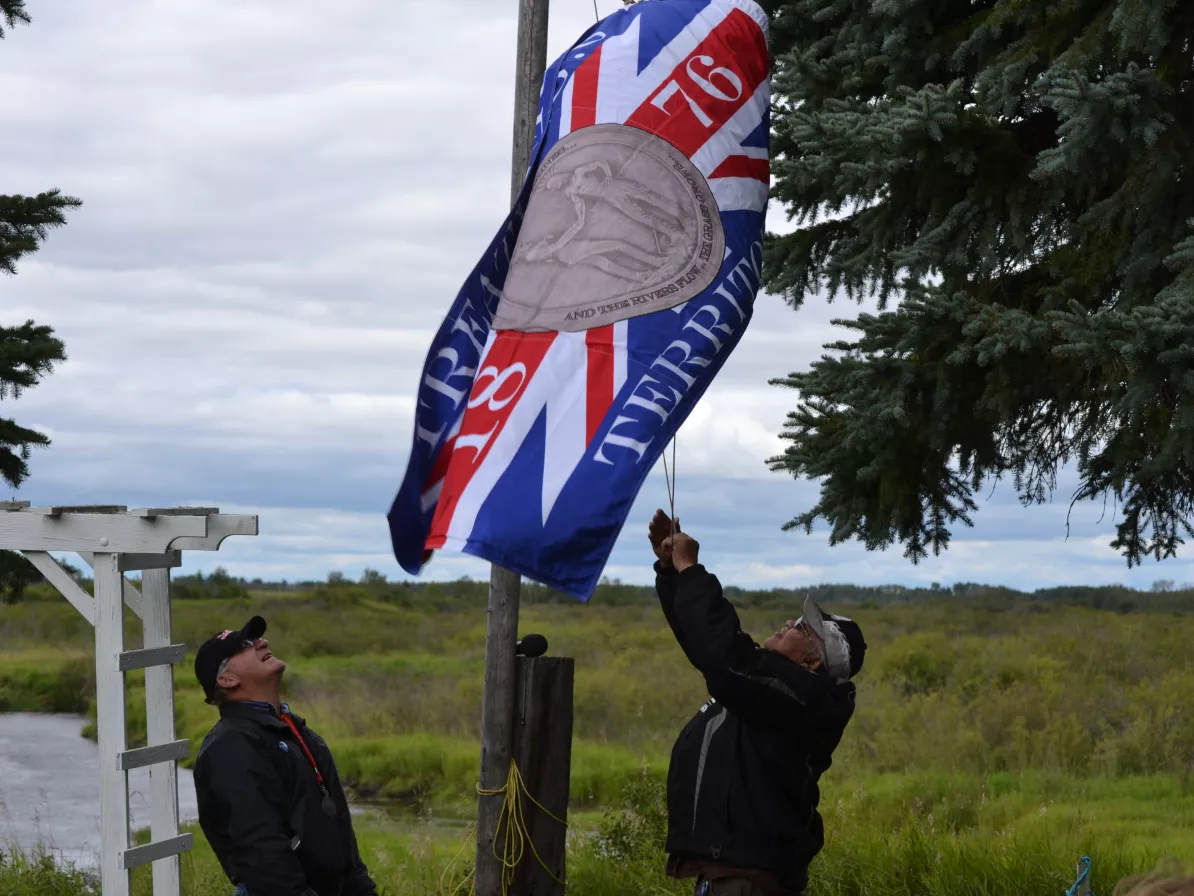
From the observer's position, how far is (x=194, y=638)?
131 ft

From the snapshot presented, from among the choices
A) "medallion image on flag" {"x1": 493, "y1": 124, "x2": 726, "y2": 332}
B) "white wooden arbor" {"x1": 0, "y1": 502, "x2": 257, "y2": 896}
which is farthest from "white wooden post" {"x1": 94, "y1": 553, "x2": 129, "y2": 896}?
"medallion image on flag" {"x1": 493, "y1": 124, "x2": 726, "y2": 332}

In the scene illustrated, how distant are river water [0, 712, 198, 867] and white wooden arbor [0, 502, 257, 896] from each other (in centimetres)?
1005

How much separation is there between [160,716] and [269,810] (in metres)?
1.71

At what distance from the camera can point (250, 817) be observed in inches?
176

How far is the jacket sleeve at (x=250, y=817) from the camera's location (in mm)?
4441

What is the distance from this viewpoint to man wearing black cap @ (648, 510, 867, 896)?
448cm

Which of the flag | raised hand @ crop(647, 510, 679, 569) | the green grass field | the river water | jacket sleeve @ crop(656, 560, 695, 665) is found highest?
the flag

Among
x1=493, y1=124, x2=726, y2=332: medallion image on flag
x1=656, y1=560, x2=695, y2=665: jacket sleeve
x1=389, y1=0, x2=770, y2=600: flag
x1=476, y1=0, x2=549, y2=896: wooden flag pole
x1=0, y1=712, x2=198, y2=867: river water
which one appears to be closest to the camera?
x1=656, y1=560, x2=695, y2=665: jacket sleeve

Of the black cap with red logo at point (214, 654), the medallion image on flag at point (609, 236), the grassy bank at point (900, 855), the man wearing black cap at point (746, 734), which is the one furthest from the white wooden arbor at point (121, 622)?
the man wearing black cap at point (746, 734)

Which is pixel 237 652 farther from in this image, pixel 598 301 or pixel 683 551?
pixel 598 301

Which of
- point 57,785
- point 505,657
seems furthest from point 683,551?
point 57,785

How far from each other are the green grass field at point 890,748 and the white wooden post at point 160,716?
289 cm

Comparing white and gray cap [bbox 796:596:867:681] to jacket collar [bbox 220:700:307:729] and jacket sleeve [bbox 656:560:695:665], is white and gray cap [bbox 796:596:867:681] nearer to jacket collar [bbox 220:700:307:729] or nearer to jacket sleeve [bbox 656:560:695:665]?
jacket sleeve [bbox 656:560:695:665]

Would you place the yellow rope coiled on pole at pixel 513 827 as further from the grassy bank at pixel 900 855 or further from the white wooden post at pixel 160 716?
the white wooden post at pixel 160 716
